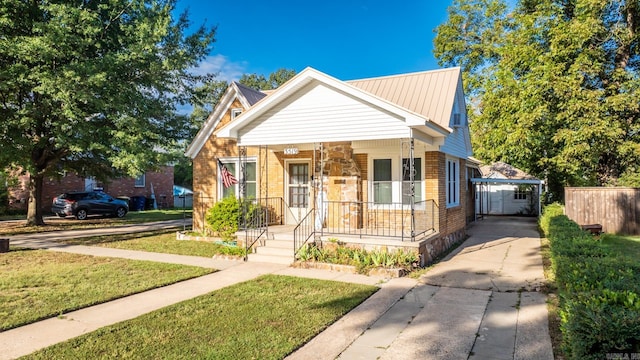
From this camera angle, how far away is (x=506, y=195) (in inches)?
1011

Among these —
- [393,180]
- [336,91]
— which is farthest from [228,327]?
[393,180]

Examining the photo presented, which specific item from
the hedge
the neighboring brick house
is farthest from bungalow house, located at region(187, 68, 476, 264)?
the neighboring brick house

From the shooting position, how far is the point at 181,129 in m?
16.3

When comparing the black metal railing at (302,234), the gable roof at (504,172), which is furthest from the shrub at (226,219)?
the gable roof at (504,172)

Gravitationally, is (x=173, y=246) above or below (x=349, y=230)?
below

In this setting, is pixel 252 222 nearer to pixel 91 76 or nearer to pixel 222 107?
pixel 222 107

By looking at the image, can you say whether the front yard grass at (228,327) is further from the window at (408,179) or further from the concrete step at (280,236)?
the window at (408,179)

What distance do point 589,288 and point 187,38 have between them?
51.6 feet

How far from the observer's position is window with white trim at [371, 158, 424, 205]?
440 inches

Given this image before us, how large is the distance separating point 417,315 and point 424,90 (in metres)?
8.36

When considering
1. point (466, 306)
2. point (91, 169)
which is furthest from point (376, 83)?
point (91, 169)

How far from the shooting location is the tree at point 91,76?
12.3 m

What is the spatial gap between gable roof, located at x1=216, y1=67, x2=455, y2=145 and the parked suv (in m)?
15.2

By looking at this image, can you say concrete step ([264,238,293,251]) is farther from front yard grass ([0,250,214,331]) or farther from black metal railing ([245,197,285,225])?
black metal railing ([245,197,285,225])
